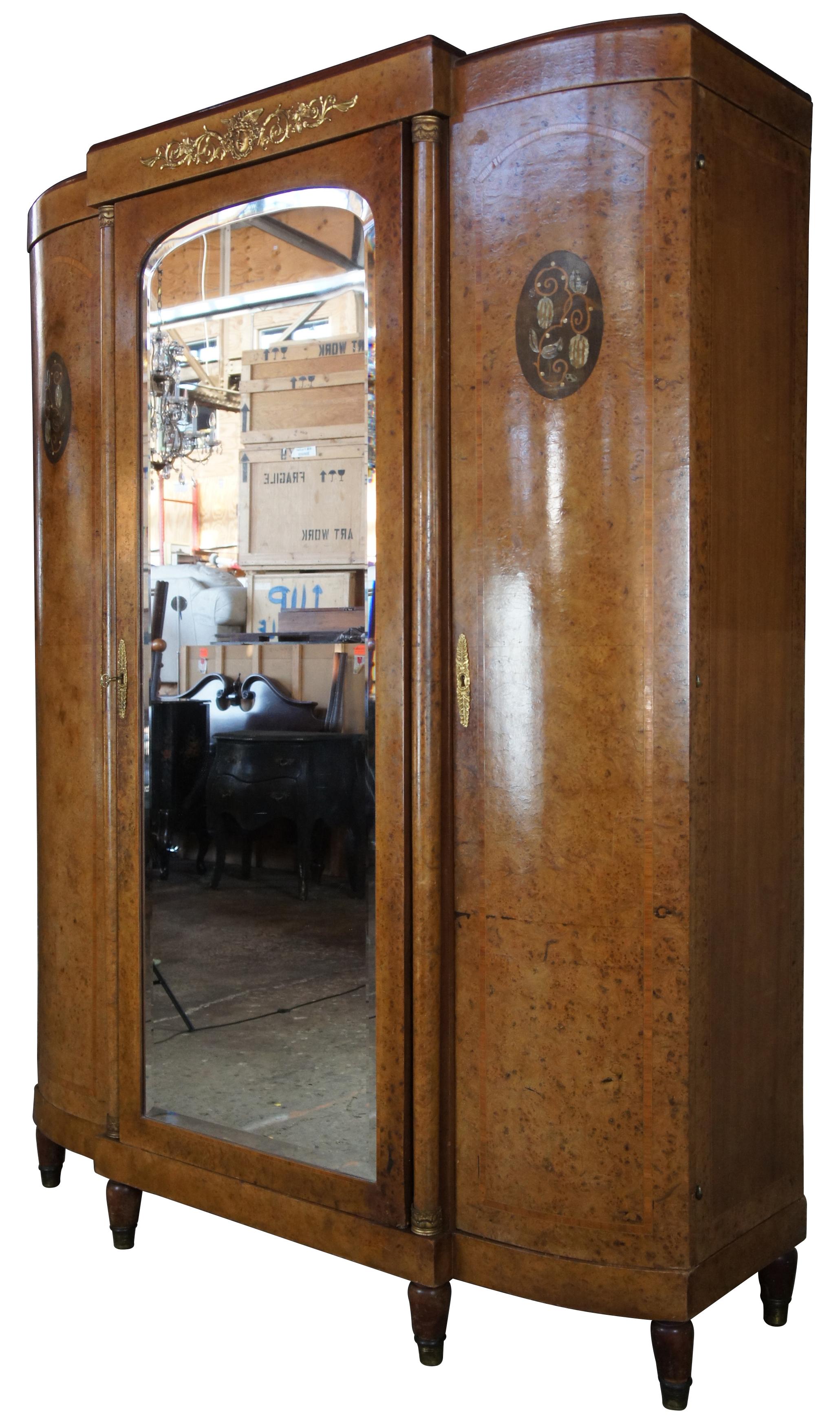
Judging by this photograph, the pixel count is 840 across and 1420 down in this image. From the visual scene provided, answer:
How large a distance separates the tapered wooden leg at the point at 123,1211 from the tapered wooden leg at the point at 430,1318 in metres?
0.94

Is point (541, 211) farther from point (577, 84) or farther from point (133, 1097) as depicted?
point (133, 1097)

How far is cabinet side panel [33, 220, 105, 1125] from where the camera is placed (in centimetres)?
370

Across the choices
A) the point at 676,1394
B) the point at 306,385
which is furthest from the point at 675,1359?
the point at 306,385

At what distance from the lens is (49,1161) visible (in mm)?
3979

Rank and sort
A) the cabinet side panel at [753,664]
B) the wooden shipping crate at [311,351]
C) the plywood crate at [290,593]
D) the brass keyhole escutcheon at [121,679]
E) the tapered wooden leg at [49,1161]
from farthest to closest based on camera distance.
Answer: the tapered wooden leg at [49,1161] < the wooden shipping crate at [311,351] < the brass keyhole escutcheon at [121,679] < the plywood crate at [290,593] < the cabinet side panel at [753,664]

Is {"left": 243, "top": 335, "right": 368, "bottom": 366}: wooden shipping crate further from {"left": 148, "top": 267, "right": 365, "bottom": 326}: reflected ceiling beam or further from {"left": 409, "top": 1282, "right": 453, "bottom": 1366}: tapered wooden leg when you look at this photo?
{"left": 409, "top": 1282, "right": 453, "bottom": 1366}: tapered wooden leg

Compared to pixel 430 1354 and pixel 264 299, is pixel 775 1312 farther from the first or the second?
pixel 264 299

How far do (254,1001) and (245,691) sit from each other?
84 centimetres

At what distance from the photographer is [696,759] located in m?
2.84

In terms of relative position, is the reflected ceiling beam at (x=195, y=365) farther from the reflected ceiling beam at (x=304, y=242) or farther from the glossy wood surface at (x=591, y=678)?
the glossy wood surface at (x=591, y=678)

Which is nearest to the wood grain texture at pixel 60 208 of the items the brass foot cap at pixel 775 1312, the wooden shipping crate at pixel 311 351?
the wooden shipping crate at pixel 311 351

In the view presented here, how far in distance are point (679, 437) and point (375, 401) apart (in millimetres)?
687

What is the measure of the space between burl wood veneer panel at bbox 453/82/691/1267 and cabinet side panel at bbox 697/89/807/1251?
3.8 inches

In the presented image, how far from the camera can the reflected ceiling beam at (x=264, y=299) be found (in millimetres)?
3668
